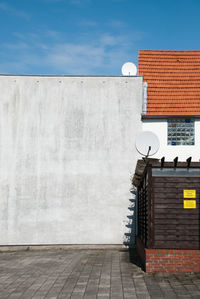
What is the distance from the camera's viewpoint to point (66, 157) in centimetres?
1623

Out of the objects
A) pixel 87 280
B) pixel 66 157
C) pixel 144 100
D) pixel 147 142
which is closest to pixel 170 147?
pixel 144 100

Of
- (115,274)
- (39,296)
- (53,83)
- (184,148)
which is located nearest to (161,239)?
(115,274)

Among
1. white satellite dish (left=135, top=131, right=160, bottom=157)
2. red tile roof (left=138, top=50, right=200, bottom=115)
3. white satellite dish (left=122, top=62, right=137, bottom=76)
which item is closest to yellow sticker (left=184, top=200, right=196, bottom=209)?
white satellite dish (left=135, top=131, right=160, bottom=157)

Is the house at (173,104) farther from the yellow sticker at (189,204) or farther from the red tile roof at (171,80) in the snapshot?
the yellow sticker at (189,204)

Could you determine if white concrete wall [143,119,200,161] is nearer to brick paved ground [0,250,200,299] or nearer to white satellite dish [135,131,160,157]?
white satellite dish [135,131,160,157]

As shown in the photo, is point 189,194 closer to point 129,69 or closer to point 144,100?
point 144,100

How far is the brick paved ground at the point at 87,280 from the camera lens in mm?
7539

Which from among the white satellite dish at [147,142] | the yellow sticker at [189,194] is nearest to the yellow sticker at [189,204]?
the yellow sticker at [189,194]

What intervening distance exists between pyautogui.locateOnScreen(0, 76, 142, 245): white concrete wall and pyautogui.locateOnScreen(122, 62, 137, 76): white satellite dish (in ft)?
5.24

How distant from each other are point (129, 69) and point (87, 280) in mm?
12044

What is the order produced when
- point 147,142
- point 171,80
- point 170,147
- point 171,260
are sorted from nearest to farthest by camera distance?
point 171,260
point 147,142
point 170,147
point 171,80

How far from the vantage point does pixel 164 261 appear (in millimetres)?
9383

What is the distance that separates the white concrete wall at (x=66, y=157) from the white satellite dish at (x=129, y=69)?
Answer: 5.24ft

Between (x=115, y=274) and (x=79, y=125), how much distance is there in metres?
8.31
